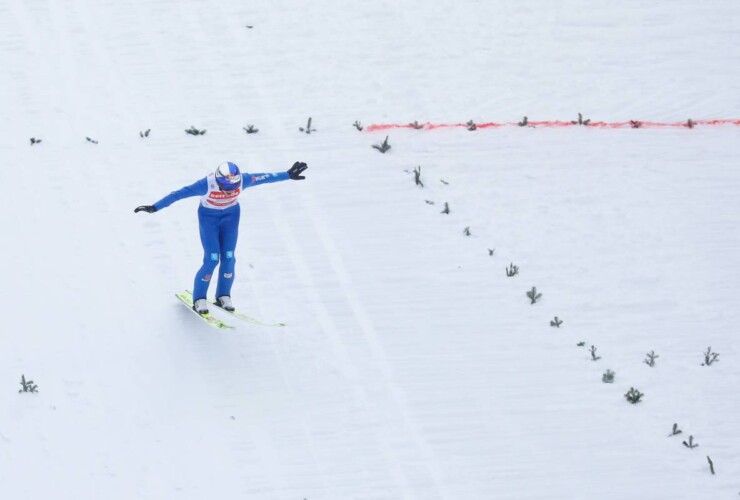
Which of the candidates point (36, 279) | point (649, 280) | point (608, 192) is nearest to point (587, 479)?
point (649, 280)

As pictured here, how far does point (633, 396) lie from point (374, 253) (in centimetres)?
311

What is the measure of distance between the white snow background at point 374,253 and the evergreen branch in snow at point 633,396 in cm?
11

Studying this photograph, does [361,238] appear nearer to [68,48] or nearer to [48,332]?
[48,332]

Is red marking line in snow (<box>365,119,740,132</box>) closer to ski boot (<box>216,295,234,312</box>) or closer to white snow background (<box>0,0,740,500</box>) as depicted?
white snow background (<box>0,0,740,500</box>)

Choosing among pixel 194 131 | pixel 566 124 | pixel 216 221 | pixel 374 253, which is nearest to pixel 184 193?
pixel 216 221

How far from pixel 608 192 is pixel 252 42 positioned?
5.09 metres

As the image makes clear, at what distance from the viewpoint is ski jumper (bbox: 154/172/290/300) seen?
12.5 metres

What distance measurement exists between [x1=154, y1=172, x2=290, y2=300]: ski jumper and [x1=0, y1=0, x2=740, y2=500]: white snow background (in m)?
0.47

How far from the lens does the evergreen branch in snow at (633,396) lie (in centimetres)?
1235

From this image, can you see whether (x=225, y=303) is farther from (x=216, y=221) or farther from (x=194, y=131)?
(x=194, y=131)

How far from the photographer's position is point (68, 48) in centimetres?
1722

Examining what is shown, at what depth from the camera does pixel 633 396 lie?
12367mm

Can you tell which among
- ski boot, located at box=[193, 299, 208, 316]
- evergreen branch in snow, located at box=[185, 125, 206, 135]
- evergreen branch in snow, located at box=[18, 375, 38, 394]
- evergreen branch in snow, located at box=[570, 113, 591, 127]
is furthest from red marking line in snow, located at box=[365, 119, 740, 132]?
evergreen branch in snow, located at box=[18, 375, 38, 394]

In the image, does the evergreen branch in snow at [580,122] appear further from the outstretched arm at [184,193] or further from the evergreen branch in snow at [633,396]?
the outstretched arm at [184,193]
